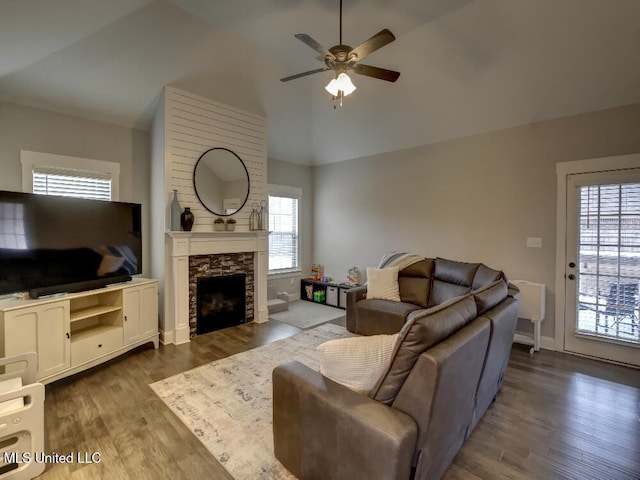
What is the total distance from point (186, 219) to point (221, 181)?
2.57 ft

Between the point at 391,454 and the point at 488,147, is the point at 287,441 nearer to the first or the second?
the point at 391,454

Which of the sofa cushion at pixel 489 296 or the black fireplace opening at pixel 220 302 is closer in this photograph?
the sofa cushion at pixel 489 296

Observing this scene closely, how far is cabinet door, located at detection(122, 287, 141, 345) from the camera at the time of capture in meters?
3.32

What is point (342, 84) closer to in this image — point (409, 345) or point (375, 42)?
point (375, 42)

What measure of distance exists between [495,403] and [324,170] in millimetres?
4802

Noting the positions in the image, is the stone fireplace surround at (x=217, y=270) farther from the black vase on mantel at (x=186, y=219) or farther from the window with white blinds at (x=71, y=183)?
the window with white blinds at (x=71, y=183)

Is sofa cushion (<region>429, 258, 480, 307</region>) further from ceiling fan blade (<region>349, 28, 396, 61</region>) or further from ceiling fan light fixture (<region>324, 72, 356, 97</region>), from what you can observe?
ceiling fan blade (<region>349, 28, 396, 61</region>)

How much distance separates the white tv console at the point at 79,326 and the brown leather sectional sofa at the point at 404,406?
223 centimetres

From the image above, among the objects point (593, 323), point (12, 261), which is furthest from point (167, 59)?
point (593, 323)

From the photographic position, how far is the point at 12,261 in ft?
8.46

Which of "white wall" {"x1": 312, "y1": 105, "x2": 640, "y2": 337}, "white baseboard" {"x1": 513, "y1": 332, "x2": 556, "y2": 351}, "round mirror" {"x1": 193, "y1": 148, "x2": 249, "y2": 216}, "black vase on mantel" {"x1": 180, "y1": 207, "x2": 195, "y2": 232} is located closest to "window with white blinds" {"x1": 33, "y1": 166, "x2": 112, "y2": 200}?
"black vase on mantel" {"x1": 180, "y1": 207, "x2": 195, "y2": 232}

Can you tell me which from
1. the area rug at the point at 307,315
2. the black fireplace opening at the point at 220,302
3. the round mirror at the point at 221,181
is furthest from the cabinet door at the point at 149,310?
the area rug at the point at 307,315

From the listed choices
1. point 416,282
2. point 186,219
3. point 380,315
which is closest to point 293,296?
point 380,315

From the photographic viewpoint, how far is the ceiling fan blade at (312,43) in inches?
83.6
